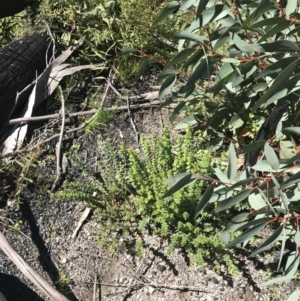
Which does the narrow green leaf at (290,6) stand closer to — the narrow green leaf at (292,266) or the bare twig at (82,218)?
the narrow green leaf at (292,266)

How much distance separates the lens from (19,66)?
8.91 feet

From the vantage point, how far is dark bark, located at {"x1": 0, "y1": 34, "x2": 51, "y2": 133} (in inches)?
104

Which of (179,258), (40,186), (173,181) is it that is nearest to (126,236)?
(179,258)

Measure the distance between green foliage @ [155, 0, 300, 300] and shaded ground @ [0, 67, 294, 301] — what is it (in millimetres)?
432

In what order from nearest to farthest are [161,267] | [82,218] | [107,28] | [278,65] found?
[278,65]
[161,267]
[82,218]
[107,28]

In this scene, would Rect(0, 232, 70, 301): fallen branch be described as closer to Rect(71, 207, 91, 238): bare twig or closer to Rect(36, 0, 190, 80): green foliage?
Rect(71, 207, 91, 238): bare twig

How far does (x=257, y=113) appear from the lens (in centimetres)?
217

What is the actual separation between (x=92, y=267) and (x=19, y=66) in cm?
125

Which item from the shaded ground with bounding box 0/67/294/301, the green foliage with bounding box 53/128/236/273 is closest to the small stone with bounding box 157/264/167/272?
the shaded ground with bounding box 0/67/294/301

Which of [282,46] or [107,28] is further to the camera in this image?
[107,28]

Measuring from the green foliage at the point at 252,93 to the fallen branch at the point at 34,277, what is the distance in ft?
2.17

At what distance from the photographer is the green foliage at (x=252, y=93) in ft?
4.43

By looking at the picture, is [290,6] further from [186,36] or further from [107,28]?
[107,28]

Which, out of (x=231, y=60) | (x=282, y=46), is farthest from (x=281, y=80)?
(x=231, y=60)
